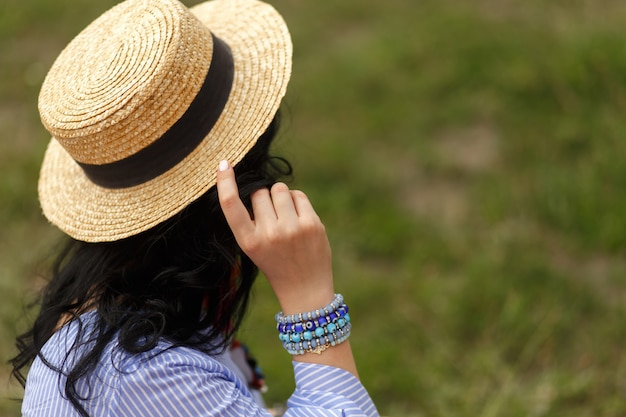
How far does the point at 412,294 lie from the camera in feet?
11.0

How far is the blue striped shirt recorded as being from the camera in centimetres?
159

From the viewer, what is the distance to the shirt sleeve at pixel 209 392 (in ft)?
5.22

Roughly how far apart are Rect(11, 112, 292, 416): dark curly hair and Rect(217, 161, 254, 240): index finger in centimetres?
8

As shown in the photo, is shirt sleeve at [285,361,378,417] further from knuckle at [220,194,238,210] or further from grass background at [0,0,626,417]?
grass background at [0,0,626,417]

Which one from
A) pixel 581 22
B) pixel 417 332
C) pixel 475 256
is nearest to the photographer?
pixel 417 332

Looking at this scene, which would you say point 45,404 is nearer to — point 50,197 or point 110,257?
point 110,257

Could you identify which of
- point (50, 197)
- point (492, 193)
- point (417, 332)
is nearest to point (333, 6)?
point (492, 193)

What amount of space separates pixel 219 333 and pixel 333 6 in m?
3.77

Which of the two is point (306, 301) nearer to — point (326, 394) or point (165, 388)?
point (326, 394)

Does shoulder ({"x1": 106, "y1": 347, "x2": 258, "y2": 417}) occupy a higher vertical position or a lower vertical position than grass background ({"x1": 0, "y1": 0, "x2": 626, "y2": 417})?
higher

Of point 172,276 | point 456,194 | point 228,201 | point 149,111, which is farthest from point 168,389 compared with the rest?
point 456,194

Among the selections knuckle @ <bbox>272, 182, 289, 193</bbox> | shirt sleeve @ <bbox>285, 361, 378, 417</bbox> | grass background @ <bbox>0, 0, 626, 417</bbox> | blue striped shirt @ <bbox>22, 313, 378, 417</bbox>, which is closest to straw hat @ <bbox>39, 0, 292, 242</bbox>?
knuckle @ <bbox>272, 182, 289, 193</bbox>

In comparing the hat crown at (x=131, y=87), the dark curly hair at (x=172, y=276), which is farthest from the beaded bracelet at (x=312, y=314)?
the hat crown at (x=131, y=87)

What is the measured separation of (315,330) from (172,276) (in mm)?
385
